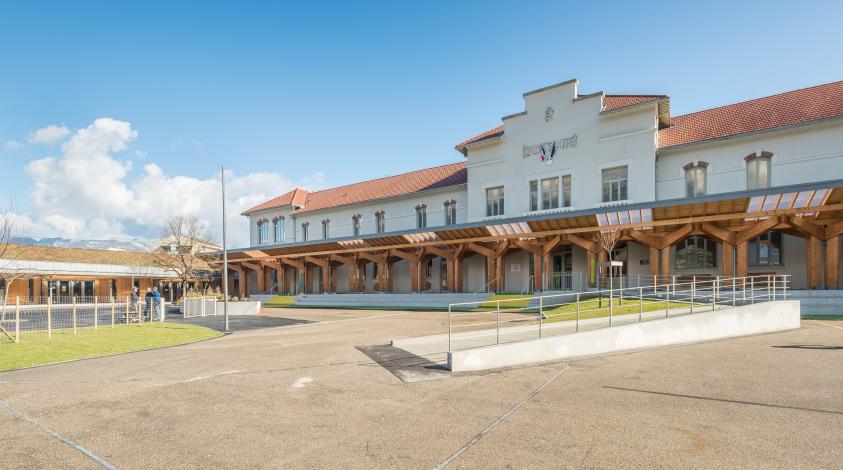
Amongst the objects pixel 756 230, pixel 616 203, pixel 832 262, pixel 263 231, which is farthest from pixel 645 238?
pixel 263 231

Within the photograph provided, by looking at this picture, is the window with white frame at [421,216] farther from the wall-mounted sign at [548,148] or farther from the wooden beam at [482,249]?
the wall-mounted sign at [548,148]

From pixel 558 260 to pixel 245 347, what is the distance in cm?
2230

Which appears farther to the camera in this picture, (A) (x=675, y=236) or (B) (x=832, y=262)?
(A) (x=675, y=236)

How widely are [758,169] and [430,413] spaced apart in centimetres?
2588

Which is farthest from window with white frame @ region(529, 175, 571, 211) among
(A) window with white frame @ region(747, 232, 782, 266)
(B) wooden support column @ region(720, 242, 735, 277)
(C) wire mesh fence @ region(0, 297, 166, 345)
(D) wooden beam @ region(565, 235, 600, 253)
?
(C) wire mesh fence @ region(0, 297, 166, 345)

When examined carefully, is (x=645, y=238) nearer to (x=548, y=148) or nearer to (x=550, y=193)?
(x=550, y=193)

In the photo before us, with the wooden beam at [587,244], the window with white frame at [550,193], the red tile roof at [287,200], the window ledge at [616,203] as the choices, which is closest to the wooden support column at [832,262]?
the window ledge at [616,203]

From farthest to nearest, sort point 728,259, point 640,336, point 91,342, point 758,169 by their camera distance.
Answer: point 758,169 → point 728,259 → point 91,342 → point 640,336

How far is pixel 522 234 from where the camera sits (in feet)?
88.7

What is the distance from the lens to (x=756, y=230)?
20.5 m

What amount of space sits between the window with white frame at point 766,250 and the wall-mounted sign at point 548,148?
447 inches

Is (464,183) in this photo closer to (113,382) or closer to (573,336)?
(573,336)

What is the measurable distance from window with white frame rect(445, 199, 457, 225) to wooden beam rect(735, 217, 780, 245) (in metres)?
19.0

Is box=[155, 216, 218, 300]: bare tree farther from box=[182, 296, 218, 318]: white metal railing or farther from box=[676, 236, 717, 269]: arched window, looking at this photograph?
box=[676, 236, 717, 269]: arched window
